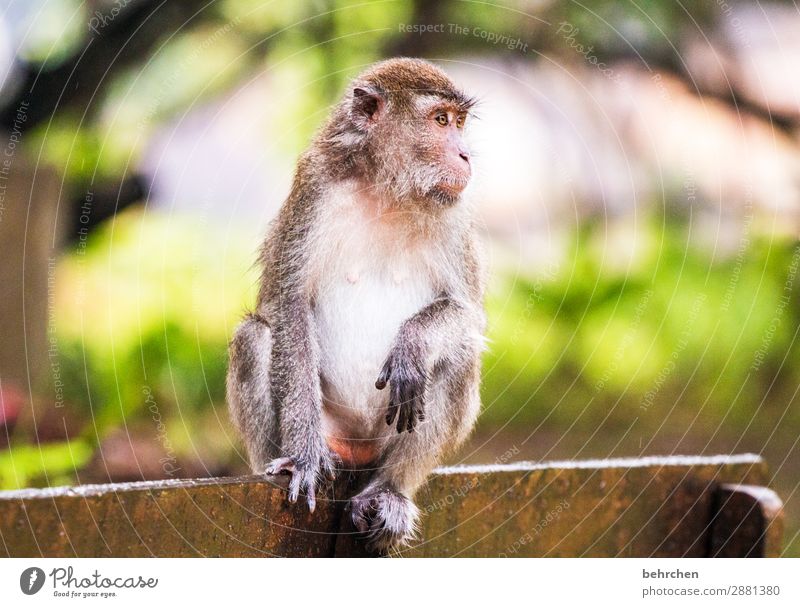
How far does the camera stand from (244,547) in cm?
281

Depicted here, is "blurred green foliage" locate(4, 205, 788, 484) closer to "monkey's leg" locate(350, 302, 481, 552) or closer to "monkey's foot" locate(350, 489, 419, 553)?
"monkey's leg" locate(350, 302, 481, 552)

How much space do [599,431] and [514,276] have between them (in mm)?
1927

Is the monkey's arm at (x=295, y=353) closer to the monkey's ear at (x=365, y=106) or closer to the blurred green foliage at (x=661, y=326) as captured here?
the monkey's ear at (x=365, y=106)

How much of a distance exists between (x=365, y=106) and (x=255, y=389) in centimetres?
117

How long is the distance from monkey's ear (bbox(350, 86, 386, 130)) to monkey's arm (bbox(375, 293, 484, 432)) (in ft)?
2.47

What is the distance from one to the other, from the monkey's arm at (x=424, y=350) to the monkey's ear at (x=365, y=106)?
75cm

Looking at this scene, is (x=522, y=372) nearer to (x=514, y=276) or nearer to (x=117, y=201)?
(x=514, y=276)

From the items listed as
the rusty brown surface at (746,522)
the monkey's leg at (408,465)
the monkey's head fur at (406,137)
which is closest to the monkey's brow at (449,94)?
the monkey's head fur at (406,137)

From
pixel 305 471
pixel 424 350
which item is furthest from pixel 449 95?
pixel 305 471

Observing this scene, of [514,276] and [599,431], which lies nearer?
[514,276]

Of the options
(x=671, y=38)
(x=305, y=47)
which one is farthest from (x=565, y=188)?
(x=305, y=47)

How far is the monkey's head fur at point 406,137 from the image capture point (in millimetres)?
3525

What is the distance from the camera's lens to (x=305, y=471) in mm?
3166

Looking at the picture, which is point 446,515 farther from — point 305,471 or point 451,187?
point 451,187
